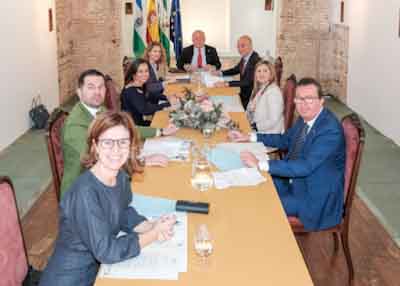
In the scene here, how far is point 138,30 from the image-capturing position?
34.9ft

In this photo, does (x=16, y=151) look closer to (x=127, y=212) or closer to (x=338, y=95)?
(x=127, y=212)

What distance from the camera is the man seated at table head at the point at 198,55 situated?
26.5 feet

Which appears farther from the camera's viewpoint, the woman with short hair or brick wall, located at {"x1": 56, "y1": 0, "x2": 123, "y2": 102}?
brick wall, located at {"x1": 56, "y1": 0, "x2": 123, "y2": 102}

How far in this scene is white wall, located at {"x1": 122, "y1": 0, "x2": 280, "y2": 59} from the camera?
12000mm

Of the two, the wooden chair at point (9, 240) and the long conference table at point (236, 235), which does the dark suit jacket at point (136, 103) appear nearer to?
the long conference table at point (236, 235)

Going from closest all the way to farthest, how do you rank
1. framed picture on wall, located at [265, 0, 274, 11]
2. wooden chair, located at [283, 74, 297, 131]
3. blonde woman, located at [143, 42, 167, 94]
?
wooden chair, located at [283, 74, 297, 131] < blonde woman, located at [143, 42, 167, 94] < framed picture on wall, located at [265, 0, 274, 11]

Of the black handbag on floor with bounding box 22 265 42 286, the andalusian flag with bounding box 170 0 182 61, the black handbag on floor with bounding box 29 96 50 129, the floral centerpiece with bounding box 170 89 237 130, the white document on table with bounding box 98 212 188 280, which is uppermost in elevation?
the andalusian flag with bounding box 170 0 182 61

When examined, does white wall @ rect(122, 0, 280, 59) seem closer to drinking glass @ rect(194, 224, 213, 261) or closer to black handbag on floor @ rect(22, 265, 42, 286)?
black handbag on floor @ rect(22, 265, 42, 286)

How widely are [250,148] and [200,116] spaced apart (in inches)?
22.7

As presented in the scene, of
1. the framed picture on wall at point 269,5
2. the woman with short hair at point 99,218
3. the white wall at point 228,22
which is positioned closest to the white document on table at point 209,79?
the woman with short hair at point 99,218

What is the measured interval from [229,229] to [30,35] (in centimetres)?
620

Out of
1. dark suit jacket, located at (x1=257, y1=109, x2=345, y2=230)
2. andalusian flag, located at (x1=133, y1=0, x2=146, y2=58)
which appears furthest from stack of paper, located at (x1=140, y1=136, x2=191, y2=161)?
andalusian flag, located at (x1=133, y1=0, x2=146, y2=58)

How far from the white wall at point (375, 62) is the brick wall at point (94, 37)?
12.8ft

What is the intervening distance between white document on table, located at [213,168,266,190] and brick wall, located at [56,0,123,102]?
7431mm
